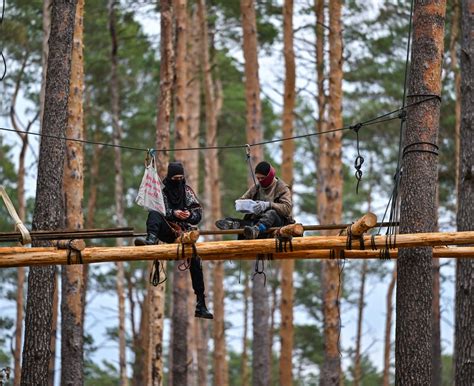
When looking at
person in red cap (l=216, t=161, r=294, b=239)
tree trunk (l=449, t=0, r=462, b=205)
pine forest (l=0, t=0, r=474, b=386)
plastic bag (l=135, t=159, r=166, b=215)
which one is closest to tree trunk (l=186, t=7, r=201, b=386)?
pine forest (l=0, t=0, r=474, b=386)

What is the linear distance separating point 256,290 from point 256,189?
8.47 meters

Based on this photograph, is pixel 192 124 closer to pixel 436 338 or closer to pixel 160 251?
pixel 436 338

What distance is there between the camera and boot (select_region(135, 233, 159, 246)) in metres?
9.92

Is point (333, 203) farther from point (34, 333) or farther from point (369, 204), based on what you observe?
point (369, 204)

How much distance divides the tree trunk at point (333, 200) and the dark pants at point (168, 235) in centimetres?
563

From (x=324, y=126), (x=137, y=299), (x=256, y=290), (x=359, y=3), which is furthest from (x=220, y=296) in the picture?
(x=137, y=299)

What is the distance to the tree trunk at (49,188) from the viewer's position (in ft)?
35.4

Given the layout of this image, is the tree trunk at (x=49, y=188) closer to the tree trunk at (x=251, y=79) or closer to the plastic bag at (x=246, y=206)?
the plastic bag at (x=246, y=206)

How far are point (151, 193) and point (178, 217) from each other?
472 millimetres

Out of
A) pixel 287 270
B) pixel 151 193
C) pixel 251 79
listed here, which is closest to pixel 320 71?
pixel 251 79

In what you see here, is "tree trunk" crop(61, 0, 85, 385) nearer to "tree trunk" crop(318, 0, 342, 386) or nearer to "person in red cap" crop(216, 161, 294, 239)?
"tree trunk" crop(318, 0, 342, 386)

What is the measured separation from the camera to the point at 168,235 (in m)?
10.7

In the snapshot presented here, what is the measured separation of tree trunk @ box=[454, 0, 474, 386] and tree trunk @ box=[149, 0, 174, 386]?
4979 mm

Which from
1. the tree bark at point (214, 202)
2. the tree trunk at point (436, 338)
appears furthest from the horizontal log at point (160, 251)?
the tree trunk at point (436, 338)
